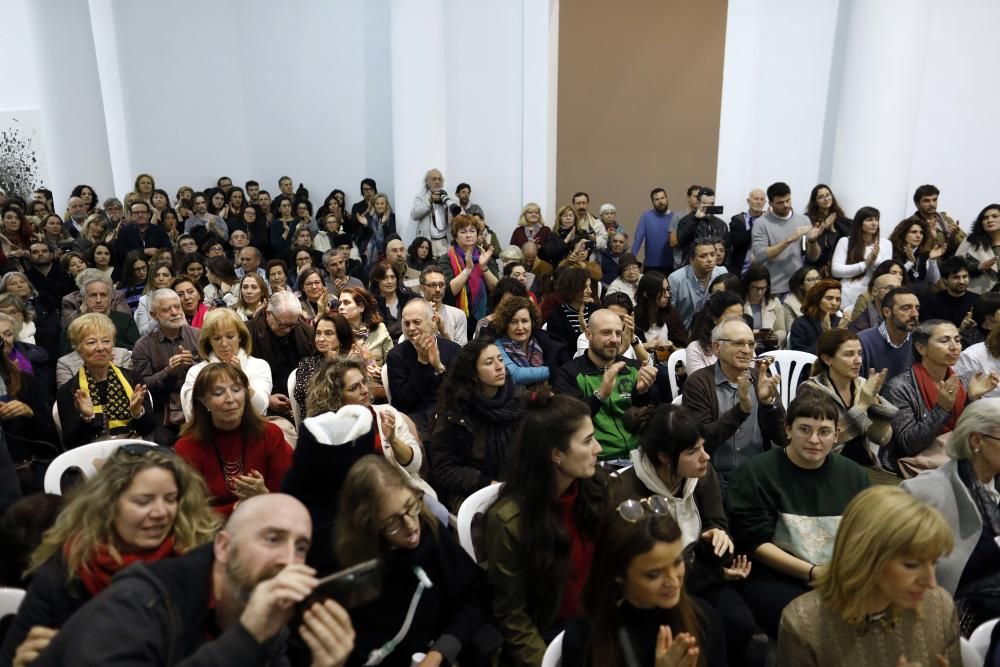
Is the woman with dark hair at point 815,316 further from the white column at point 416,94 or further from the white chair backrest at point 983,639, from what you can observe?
the white column at point 416,94

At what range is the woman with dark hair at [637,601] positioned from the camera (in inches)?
70.8

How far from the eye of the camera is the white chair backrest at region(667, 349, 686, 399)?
406cm

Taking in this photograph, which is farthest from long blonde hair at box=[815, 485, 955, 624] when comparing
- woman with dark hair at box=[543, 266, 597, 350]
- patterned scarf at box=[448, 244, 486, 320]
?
patterned scarf at box=[448, 244, 486, 320]

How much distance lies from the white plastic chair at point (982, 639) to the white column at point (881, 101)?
5.78 metres

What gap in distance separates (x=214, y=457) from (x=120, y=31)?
29.1 feet

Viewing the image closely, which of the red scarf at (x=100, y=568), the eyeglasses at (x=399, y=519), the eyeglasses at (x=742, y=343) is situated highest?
the eyeglasses at (x=742, y=343)

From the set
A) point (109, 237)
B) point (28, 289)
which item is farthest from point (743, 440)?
point (109, 237)

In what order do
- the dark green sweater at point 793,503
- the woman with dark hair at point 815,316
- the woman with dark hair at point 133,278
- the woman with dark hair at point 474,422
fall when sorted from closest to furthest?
the dark green sweater at point 793,503, the woman with dark hair at point 474,422, the woman with dark hair at point 815,316, the woman with dark hair at point 133,278

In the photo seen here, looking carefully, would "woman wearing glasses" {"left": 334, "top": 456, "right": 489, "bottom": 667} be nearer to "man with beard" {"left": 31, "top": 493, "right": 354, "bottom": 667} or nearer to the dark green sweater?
"man with beard" {"left": 31, "top": 493, "right": 354, "bottom": 667}

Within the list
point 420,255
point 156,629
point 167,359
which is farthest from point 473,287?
point 156,629

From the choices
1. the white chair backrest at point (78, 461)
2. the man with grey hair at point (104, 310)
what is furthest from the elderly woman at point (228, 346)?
the man with grey hair at point (104, 310)

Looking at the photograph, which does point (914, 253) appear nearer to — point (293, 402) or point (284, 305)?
point (284, 305)

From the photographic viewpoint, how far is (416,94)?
8.20 m

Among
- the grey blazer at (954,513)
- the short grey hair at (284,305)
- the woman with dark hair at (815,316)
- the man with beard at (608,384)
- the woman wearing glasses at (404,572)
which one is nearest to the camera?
the woman wearing glasses at (404,572)
